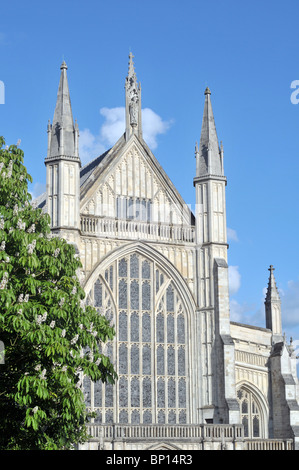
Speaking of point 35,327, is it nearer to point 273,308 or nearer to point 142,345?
point 142,345

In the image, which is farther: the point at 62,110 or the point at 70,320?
the point at 62,110

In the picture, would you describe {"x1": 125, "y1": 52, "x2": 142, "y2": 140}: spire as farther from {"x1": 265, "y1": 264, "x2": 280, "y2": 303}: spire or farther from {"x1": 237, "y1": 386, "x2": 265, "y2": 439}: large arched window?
{"x1": 237, "y1": 386, "x2": 265, "y2": 439}: large arched window

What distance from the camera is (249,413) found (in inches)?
1597

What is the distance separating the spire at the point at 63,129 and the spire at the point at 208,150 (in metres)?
6.18

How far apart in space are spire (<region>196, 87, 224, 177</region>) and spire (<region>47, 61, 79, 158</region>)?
618cm

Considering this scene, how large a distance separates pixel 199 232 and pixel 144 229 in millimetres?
2660

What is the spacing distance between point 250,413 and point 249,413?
0.15ft

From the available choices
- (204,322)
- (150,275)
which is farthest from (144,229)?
(204,322)

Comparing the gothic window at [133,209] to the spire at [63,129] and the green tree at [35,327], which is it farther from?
the green tree at [35,327]

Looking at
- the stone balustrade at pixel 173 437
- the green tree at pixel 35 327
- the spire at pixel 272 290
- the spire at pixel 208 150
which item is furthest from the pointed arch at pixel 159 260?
the green tree at pixel 35 327

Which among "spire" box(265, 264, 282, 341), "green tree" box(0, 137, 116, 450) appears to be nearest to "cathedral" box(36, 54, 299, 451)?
"spire" box(265, 264, 282, 341)

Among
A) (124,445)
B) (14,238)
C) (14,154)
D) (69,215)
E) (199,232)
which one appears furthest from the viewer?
(199,232)

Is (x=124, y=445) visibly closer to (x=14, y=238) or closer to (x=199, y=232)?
(x=199, y=232)

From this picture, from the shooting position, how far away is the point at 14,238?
2016cm
